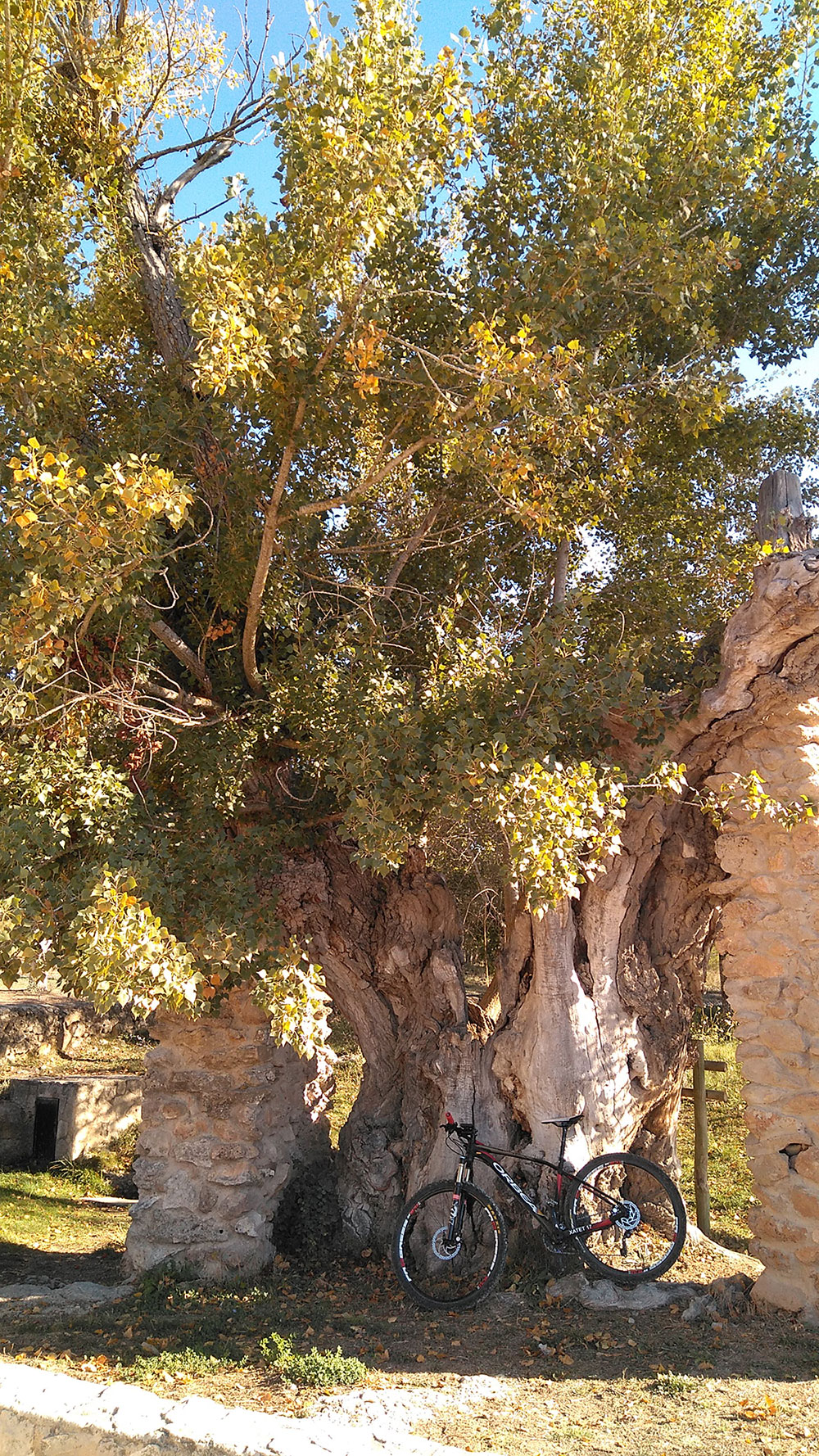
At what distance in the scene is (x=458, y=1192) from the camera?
6234mm

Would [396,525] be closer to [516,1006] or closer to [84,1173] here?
[516,1006]

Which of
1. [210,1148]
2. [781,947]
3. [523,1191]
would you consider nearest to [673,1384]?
[523,1191]

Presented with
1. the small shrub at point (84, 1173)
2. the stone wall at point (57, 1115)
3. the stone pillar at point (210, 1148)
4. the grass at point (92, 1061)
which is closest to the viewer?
the stone pillar at point (210, 1148)

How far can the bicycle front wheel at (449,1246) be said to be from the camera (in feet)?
20.2

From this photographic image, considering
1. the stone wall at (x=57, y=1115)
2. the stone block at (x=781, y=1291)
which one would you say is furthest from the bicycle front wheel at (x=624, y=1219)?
the stone wall at (x=57, y=1115)

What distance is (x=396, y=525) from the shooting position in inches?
305

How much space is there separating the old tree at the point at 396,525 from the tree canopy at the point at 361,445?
1.2 inches

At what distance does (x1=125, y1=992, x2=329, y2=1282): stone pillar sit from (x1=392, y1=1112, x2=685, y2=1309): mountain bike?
130cm

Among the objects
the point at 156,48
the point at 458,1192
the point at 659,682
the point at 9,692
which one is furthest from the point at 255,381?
the point at 458,1192

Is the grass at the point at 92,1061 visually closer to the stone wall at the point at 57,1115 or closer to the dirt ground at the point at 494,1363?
the stone wall at the point at 57,1115

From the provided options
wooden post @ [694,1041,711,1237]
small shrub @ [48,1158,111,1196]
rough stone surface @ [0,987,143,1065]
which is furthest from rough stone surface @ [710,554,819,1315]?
rough stone surface @ [0,987,143,1065]

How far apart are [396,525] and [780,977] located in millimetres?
4158

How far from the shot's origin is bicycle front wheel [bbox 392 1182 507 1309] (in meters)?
6.17

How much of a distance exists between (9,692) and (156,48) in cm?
514
